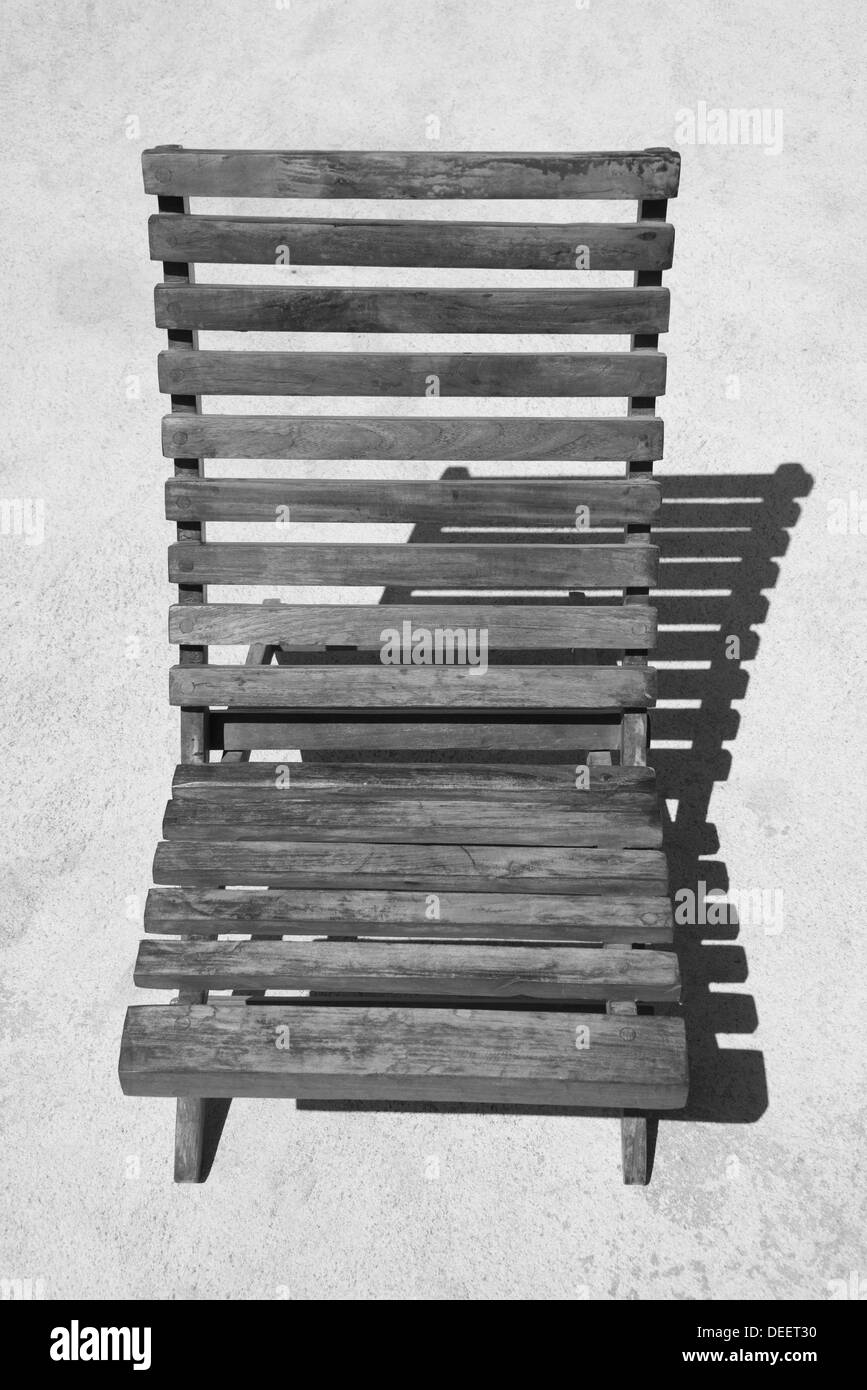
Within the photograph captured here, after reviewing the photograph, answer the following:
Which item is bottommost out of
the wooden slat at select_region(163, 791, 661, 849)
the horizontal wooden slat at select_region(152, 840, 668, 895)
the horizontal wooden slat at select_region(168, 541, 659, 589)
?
the horizontal wooden slat at select_region(152, 840, 668, 895)

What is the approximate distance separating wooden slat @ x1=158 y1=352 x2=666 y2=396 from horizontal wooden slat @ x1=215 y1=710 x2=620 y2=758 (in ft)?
2.93

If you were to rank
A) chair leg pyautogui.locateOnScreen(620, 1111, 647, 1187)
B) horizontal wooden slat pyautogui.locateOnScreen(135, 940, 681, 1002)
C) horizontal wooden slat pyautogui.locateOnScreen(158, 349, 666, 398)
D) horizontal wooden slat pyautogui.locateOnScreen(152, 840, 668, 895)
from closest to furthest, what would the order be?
1. horizontal wooden slat pyautogui.locateOnScreen(135, 940, 681, 1002)
2. horizontal wooden slat pyautogui.locateOnScreen(152, 840, 668, 895)
3. chair leg pyautogui.locateOnScreen(620, 1111, 647, 1187)
4. horizontal wooden slat pyautogui.locateOnScreen(158, 349, 666, 398)

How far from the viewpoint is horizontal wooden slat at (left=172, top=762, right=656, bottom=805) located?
4023mm

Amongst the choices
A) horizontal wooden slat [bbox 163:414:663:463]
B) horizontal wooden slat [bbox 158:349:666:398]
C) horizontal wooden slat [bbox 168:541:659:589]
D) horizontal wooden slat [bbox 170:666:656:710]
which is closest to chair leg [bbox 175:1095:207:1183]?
horizontal wooden slat [bbox 170:666:656:710]

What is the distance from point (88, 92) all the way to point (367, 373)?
4.05 meters

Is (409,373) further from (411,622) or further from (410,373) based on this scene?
(411,622)

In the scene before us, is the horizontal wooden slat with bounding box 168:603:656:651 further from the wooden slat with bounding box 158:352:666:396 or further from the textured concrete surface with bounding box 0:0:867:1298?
the textured concrete surface with bounding box 0:0:867:1298

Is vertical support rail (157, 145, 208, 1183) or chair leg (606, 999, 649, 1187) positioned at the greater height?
vertical support rail (157, 145, 208, 1183)

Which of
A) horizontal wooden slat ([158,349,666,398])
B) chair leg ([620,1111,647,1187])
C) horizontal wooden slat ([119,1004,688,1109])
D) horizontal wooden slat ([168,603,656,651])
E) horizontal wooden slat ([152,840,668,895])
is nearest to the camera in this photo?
horizontal wooden slat ([119,1004,688,1109])

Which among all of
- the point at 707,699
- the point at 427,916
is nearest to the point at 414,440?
the point at 427,916

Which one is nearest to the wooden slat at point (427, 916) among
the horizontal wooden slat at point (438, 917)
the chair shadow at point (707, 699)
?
the horizontal wooden slat at point (438, 917)

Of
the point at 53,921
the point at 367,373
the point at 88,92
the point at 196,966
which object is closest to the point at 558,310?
the point at 367,373

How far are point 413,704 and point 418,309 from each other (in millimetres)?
1043

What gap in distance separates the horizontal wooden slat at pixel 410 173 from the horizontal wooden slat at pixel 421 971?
6.27ft
